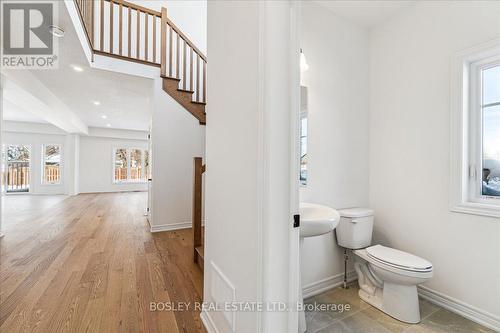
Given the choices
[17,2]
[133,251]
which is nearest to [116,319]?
[133,251]

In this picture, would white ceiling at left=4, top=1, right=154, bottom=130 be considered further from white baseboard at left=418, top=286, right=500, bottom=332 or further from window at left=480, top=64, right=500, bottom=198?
white baseboard at left=418, top=286, right=500, bottom=332

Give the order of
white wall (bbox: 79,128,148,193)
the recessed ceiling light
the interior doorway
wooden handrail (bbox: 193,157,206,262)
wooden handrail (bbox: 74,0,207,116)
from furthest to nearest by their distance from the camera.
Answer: white wall (bbox: 79,128,148,193) < the interior doorway < wooden handrail (bbox: 74,0,207,116) < wooden handrail (bbox: 193,157,206,262) < the recessed ceiling light

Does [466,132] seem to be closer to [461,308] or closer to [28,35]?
[461,308]

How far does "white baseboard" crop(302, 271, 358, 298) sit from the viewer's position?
186cm

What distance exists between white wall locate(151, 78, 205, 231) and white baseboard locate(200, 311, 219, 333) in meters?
2.30

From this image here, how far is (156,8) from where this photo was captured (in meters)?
4.68

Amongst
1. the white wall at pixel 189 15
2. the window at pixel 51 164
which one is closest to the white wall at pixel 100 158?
the window at pixel 51 164

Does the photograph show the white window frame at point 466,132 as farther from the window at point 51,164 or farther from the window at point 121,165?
the window at point 51,164

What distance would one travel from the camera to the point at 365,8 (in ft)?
6.44

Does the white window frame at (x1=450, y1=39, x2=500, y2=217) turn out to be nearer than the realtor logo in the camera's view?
Yes

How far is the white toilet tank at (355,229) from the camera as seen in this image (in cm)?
189

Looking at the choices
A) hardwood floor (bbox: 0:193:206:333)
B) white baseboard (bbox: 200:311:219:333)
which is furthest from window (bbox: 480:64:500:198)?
hardwood floor (bbox: 0:193:206:333)

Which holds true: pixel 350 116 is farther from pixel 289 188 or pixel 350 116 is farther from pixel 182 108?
pixel 182 108

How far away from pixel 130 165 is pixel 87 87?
571 centimetres
